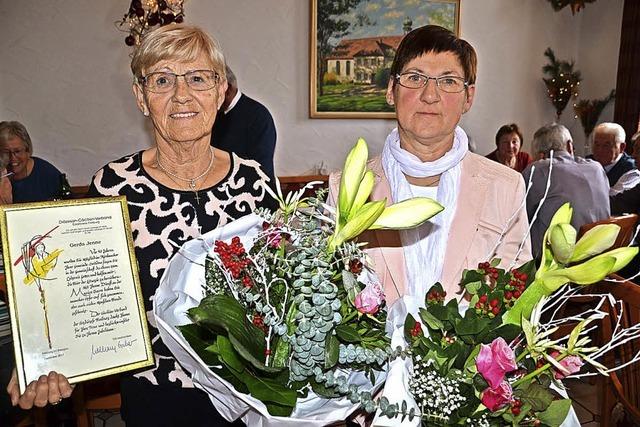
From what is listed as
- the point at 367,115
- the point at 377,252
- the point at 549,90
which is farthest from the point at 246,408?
the point at 549,90

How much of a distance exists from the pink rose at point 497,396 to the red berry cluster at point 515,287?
0.49ft

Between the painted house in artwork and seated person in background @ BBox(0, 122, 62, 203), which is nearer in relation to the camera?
seated person in background @ BBox(0, 122, 62, 203)

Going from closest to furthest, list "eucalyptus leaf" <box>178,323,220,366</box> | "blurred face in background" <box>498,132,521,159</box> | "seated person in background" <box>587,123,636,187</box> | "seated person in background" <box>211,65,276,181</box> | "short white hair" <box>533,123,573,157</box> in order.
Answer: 1. "eucalyptus leaf" <box>178,323,220,366</box>
2. "seated person in background" <box>211,65,276,181</box>
3. "short white hair" <box>533,123,573,157</box>
4. "seated person in background" <box>587,123,636,187</box>
5. "blurred face in background" <box>498,132,521,159</box>

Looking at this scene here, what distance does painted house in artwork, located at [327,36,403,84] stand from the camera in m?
5.73

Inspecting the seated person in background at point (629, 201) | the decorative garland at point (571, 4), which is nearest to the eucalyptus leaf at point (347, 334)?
the seated person in background at point (629, 201)

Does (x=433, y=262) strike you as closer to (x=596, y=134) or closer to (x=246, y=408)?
(x=246, y=408)

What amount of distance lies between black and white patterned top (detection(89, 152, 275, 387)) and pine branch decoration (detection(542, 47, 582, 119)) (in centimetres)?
605

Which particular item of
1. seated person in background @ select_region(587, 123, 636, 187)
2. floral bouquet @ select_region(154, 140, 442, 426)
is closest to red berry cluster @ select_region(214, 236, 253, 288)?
floral bouquet @ select_region(154, 140, 442, 426)

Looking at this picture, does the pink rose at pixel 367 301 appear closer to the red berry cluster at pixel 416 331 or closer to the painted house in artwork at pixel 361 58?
the red berry cluster at pixel 416 331

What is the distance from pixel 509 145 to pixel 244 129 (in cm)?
292

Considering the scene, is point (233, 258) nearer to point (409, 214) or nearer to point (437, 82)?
point (409, 214)

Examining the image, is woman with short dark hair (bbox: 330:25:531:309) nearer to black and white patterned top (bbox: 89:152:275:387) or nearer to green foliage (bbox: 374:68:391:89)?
black and white patterned top (bbox: 89:152:275:387)

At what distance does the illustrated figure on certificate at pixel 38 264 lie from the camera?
1.21 meters

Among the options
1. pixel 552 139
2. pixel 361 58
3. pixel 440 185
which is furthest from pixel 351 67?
pixel 440 185
